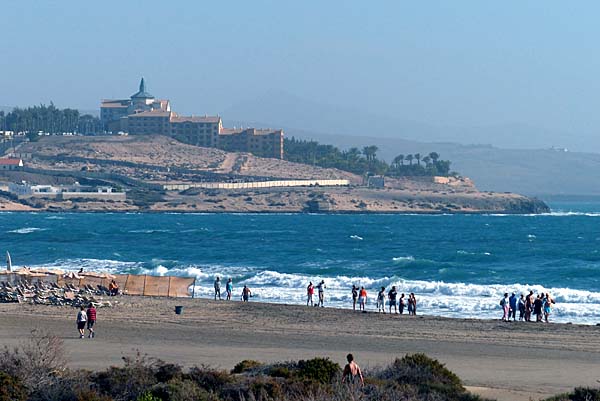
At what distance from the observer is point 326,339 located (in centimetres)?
2561

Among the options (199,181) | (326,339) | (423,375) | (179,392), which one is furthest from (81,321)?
(199,181)

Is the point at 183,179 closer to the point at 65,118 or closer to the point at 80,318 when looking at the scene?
the point at 65,118

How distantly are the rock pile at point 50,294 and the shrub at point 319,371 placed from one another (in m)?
16.8

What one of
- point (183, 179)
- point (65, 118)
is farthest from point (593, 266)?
point (65, 118)

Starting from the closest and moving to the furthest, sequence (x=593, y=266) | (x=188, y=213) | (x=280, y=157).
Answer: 1. (x=593, y=266)
2. (x=188, y=213)
3. (x=280, y=157)

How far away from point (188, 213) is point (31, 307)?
9742 cm

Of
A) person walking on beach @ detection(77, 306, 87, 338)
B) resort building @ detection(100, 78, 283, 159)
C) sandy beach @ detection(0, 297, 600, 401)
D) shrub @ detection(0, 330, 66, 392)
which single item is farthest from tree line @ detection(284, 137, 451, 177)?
shrub @ detection(0, 330, 66, 392)

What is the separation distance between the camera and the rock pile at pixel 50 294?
32.1m

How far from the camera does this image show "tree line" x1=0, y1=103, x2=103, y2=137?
18062 centimetres

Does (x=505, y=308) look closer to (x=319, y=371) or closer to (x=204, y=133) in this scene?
(x=319, y=371)

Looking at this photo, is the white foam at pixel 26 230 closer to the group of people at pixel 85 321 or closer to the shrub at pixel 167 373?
the group of people at pixel 85 321

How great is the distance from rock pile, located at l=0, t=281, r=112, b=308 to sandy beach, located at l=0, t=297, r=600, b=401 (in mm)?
632

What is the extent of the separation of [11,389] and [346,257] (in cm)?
4706

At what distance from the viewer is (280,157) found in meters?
176
